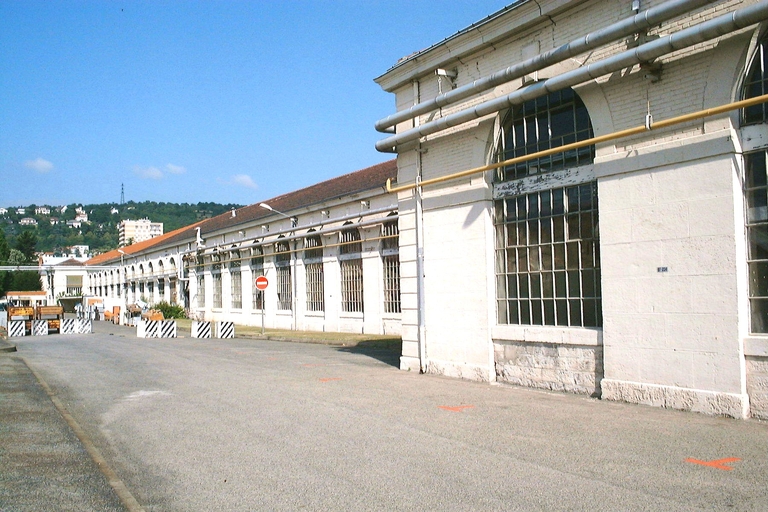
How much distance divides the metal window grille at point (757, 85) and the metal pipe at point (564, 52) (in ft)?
3.04

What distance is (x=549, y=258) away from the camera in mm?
11211

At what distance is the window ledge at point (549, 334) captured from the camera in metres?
10.3

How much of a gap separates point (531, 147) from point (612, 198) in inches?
84.5

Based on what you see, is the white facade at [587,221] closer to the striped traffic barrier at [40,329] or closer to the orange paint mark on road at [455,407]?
the orange paint mark on road at [455,407]

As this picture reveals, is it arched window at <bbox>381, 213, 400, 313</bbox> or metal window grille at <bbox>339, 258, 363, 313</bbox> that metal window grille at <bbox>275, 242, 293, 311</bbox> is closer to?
metal window grille at <bbox>339, 258, 363, 313</bbox>

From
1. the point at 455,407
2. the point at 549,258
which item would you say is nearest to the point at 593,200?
the point at 549,258

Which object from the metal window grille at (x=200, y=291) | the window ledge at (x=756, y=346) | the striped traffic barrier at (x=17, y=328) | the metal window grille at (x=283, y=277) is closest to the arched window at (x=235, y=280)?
the metal window grille at (x=283, y=277)

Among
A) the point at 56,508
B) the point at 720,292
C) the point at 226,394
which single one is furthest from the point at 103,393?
the point at 720,292

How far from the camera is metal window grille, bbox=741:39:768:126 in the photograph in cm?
835

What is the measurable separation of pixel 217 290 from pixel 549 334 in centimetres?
3449

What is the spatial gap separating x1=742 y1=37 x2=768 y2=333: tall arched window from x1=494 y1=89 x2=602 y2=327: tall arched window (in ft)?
7.69

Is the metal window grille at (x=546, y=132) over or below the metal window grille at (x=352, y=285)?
over

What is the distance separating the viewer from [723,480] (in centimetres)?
594

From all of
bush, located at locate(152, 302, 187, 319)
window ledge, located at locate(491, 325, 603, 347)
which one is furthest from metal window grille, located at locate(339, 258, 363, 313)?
bush, located at locate(152, 302, 187, 319)
